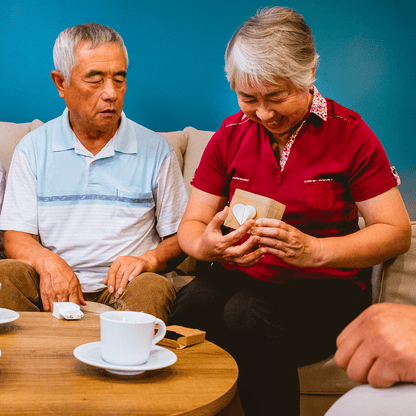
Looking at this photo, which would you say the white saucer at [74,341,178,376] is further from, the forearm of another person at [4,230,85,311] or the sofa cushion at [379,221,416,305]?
the sofa cushion at [379,221,416,305]

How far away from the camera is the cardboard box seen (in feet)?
3.30

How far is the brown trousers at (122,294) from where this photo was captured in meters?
1.42

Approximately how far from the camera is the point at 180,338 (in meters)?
1.01

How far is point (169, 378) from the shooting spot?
833mm

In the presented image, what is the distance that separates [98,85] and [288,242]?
99 cm

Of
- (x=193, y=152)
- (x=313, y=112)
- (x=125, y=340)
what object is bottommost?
(x=125, y=340)

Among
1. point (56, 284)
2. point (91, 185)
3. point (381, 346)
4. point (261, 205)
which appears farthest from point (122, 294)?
point (381, 346)

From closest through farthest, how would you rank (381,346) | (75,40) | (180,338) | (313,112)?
1. (381,346)
2. (180,338)
3. (313,112)
4. (75,40)

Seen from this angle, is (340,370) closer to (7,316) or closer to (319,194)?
(319,194)

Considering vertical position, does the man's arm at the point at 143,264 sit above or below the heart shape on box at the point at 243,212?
below

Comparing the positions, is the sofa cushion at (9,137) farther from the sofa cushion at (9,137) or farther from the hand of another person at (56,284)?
the hand of another person at (56,284)

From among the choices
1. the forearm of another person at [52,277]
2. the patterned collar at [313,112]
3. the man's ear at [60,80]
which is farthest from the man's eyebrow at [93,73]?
the patterned collar at [313,112]

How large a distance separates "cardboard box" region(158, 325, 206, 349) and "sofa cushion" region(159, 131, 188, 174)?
128 cm

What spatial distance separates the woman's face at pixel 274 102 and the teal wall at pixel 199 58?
137 centimetres
